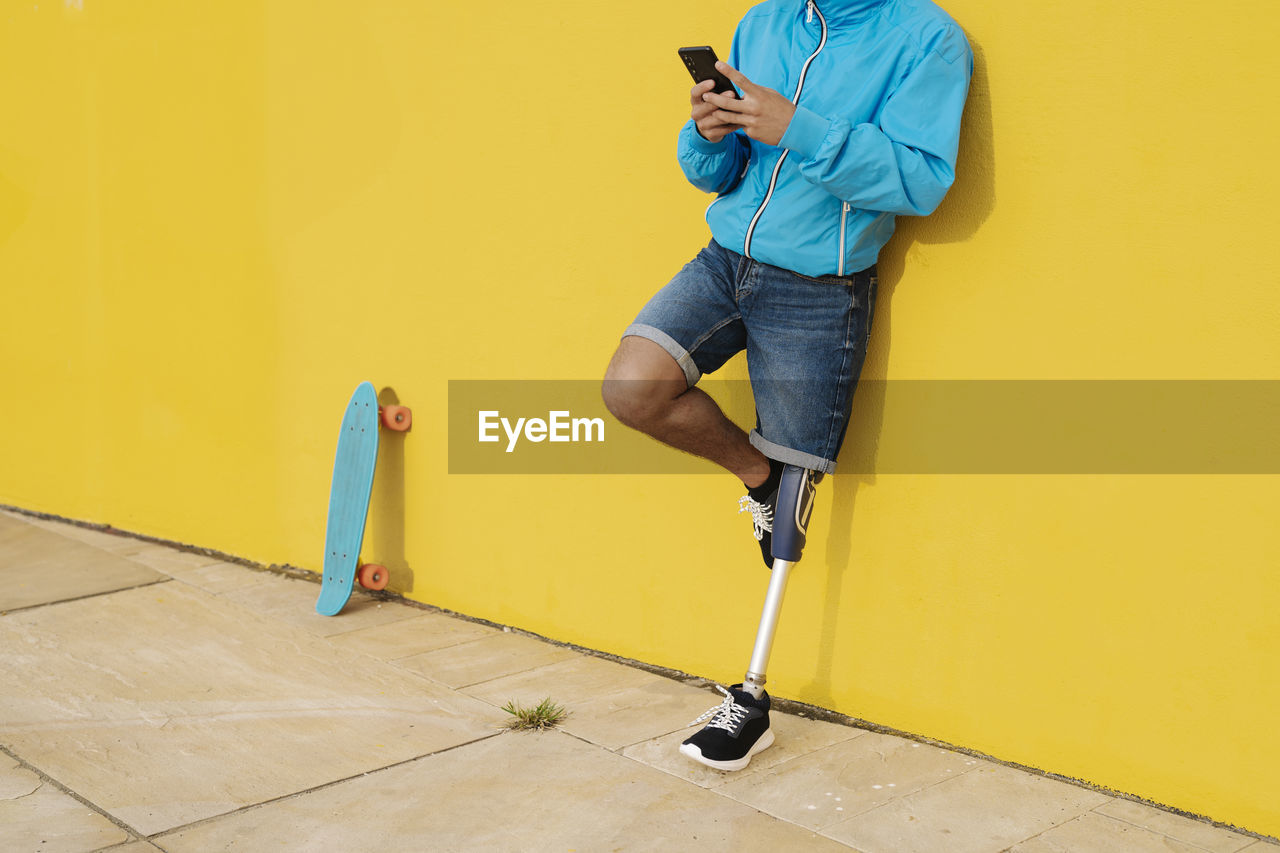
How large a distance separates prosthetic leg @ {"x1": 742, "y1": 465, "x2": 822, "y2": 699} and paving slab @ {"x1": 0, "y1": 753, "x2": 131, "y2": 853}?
1279mm

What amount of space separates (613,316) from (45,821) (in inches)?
69.2

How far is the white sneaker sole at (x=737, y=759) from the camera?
2.46 m

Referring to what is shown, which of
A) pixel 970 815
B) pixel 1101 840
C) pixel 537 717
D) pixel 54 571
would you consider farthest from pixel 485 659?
pixel 54 571

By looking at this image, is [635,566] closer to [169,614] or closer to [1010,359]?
[1010,359]

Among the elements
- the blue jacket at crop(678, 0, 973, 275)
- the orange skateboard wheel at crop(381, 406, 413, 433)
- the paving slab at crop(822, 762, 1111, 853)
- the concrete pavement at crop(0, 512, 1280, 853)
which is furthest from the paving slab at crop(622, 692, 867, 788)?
the orange skateboard wheel at crop(381, 406, 413, 433)

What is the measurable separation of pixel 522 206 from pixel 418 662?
4.33 ft

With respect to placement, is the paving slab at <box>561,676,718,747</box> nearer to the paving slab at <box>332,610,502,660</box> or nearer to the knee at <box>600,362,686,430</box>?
the paving slab at <box>332,610,502,660</box>

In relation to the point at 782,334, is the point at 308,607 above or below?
below

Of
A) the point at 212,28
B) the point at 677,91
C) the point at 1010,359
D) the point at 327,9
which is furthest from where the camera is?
the point at 212,28

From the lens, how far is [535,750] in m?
2.62

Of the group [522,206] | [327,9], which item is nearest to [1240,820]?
[522,206]

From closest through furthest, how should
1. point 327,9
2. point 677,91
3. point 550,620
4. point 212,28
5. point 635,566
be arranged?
point 677,91
point 635,566
point 550,620
point 327,9
point 212,28

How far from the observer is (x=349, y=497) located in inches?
148

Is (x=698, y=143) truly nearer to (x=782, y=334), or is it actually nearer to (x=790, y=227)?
(x=790, y=227)
